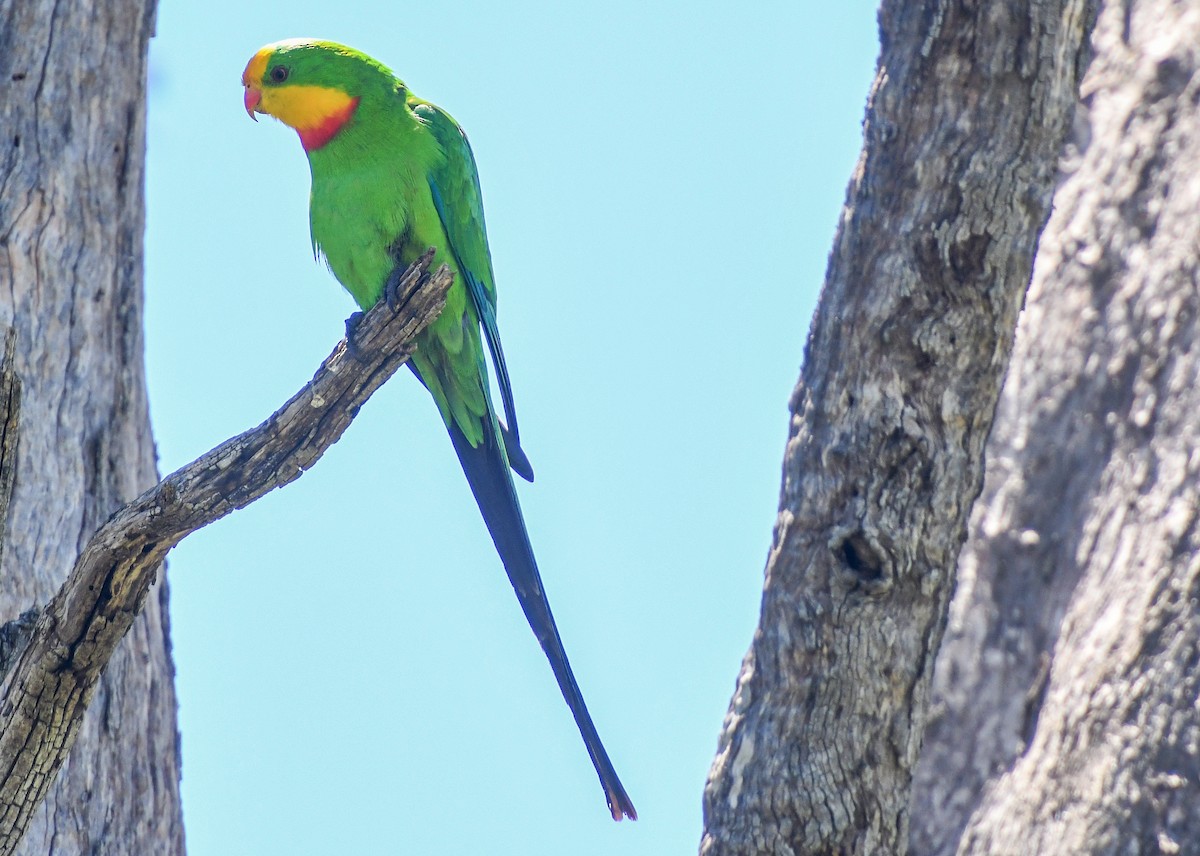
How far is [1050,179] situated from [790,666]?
57.9 inches

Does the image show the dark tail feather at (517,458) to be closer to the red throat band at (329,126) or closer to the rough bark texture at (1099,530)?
the red throat band at (329,126)

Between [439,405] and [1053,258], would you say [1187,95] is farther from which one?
[439,405]

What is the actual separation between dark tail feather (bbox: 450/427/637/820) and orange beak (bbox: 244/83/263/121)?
58.6 inches

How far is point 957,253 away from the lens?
3.48m

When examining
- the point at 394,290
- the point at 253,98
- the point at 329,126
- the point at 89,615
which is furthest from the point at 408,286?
the point at 253,98

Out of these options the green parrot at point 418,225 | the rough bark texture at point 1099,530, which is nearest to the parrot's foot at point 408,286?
the green parrot at point 418,225

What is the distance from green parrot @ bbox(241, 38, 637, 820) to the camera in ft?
14.3

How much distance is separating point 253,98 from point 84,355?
1.18 meters

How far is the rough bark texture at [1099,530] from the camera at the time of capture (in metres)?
3.75

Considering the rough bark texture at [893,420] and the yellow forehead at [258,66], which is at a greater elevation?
the yellow forehead at [258,66]

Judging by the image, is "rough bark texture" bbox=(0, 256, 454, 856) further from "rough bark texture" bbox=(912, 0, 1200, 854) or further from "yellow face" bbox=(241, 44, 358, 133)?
"rough bark texture" bbox=(912, 0, 1200, 854)

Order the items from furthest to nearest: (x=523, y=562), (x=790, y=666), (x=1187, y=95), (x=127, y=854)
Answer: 1. (x=1187, y=95)
2. (x=523, y=562)
3. (x=127, y=854)
4. (x=790, y=666)

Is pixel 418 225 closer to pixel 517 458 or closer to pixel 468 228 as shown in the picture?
pixel 468 228

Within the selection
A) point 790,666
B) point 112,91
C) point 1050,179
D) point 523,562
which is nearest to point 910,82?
point 1050,179
